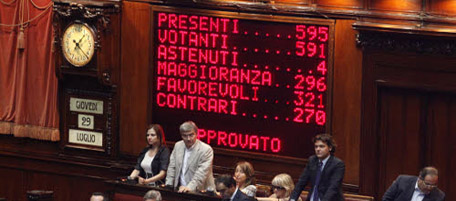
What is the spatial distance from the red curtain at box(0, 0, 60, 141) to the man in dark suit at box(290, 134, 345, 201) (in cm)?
555

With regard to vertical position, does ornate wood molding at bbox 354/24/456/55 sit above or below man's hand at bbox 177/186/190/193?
above

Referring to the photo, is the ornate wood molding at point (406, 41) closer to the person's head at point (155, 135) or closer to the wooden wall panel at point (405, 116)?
the wooden wall panel at point (405, 116)

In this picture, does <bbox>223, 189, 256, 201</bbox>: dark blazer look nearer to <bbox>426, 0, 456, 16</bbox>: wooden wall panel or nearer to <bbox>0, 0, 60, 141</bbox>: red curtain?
<bbox>426, 0, 456, 16</bbox>: wooden wall panel

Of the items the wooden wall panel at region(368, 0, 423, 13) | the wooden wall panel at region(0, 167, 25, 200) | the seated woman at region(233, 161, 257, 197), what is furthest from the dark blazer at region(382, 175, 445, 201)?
the wooden wall panel at region(0, 167, 25, 200)

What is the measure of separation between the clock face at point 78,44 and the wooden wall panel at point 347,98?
3.86 meters

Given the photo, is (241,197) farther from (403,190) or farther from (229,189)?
(403,190)

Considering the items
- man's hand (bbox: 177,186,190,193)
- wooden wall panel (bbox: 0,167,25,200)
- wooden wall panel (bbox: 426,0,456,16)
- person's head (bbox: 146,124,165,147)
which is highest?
wooden wall panel (bbox: 426,0,456,16)

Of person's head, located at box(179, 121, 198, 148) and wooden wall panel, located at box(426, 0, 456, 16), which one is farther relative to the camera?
person's head, located at box(179, 121, 198, 148)

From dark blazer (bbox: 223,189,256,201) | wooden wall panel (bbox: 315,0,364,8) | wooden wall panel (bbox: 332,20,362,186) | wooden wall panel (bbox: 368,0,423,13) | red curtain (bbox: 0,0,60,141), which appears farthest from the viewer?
red curtain (bbox: 0,0,60,141)

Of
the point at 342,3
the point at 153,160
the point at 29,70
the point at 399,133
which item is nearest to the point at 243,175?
the point at 153,160

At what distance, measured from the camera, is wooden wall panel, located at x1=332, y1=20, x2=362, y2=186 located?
1844cm

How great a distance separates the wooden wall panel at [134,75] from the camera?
66.1ft

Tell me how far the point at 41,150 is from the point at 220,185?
5.51 m

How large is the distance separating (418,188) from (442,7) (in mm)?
2512
